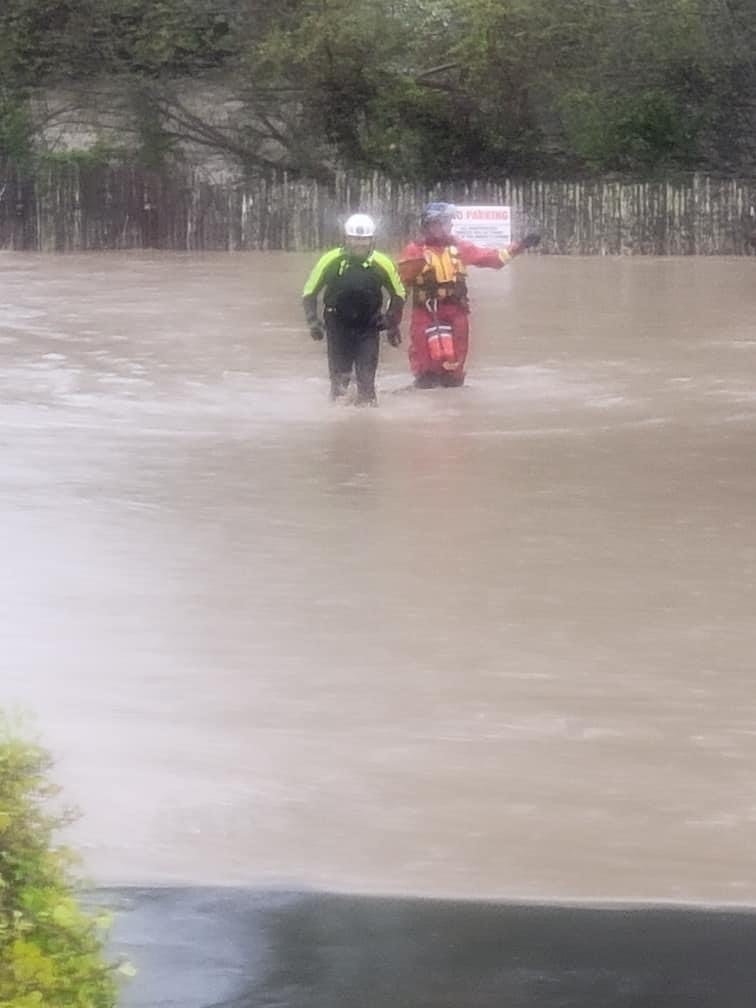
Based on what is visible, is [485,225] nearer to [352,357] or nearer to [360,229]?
[352,357]

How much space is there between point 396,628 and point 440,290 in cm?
800

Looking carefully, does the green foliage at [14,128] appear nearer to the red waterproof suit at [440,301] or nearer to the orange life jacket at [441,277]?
the red waterproof suit at [440,301]

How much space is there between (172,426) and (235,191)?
73.4ft

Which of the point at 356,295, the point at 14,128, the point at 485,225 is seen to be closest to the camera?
the point at 356,295

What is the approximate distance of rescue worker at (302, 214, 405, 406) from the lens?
1462 cm

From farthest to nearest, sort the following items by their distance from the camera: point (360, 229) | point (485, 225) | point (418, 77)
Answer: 1. point (418, 77)
2. point (485, 225)
3. point (360, 229)

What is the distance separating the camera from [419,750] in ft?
21.0

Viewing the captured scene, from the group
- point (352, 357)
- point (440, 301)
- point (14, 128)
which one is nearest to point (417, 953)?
point (352, 357)

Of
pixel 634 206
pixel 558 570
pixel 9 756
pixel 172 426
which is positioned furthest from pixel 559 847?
pixel 634 206

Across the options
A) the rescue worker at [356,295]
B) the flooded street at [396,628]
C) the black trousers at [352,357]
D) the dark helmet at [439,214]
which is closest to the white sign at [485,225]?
the flooded street at [396,628]

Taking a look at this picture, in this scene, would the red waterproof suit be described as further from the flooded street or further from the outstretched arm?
the flooded street

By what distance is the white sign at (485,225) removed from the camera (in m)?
32.1

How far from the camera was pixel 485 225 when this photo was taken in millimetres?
32938

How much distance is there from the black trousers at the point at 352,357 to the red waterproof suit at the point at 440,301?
0.90 m
